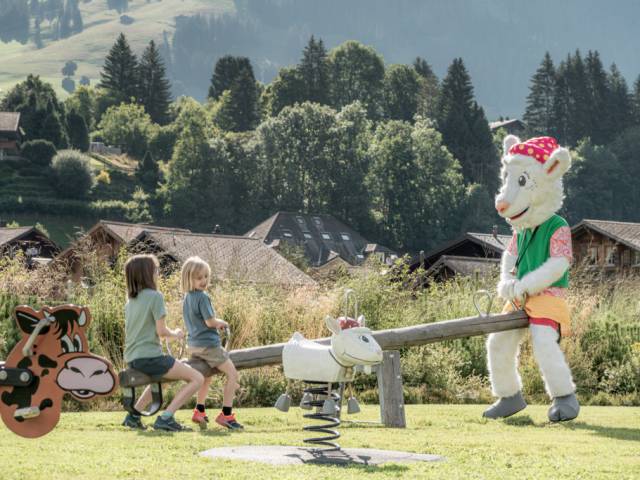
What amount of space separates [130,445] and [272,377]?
4.65m

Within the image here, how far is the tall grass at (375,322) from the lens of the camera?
534 inches

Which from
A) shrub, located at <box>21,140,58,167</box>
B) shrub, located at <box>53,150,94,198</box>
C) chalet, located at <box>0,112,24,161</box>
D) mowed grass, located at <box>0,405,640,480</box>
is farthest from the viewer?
shrub, located at <box>21,140,58,167</box>

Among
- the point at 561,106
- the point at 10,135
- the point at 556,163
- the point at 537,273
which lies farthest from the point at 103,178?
the point at 537,273

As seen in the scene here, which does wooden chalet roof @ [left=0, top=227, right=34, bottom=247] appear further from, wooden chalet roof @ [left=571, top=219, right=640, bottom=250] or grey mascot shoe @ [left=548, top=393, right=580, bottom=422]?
grey mascot shoe @ [left=548, top=393, right=580, bottom=422]

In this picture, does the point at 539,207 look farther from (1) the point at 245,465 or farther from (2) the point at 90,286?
(2) the point at 90,286

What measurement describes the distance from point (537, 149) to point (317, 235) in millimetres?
62399

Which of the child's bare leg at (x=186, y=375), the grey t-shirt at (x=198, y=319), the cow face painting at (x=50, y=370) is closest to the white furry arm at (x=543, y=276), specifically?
the grey t-shirt at (x=198, y=319)

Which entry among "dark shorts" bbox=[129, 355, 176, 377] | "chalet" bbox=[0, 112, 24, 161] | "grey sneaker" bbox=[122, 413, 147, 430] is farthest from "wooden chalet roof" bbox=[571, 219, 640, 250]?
"chalet" bbox=[0, 112, 24, 161]

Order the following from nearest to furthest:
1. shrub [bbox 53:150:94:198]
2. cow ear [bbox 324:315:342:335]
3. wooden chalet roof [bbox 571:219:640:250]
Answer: cow ear [bbox 324:315:342:335], wooden chalet roof [bbox 571:219:640:250], shrub [bbox 53:150:94:198]

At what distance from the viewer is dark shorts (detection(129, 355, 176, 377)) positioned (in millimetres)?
8477

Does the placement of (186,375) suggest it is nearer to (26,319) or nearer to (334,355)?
(334,355)

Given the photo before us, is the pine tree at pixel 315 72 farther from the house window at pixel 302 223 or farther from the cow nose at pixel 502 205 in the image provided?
the cow nose at pixel 502 205

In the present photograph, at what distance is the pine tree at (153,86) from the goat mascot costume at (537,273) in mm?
103890

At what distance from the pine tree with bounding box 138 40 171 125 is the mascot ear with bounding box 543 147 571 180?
10409 cm
